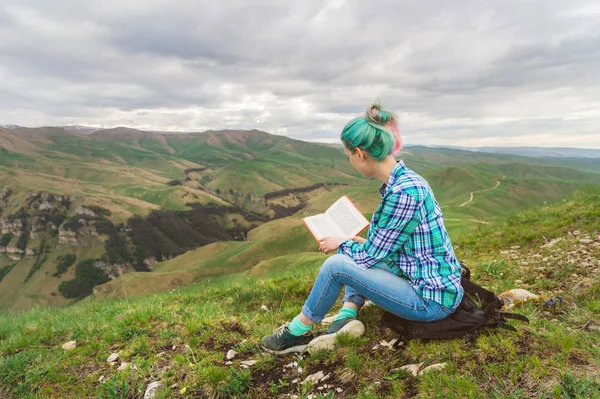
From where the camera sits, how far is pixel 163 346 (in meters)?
5.94

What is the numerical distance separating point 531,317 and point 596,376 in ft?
6.14

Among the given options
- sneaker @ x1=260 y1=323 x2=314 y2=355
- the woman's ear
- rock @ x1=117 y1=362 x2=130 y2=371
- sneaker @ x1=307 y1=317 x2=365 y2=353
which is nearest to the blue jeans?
sneaker @ x1=307 y1=317 x2=365 y2=353

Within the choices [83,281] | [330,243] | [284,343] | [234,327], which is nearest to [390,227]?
[330,243]

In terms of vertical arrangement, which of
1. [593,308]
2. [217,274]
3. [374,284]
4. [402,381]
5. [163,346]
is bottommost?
[217,274]

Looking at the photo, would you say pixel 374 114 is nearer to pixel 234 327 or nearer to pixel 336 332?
pixel 336 332

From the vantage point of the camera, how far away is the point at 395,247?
4324 mm

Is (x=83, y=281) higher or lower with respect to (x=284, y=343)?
lower

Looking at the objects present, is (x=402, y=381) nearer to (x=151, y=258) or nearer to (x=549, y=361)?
(x=549, y=361)

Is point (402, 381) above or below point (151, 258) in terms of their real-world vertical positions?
above

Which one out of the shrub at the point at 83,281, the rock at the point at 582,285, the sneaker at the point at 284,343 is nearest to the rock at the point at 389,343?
the sneaker at the point at 284,343

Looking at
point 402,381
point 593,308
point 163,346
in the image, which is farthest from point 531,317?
point 163,346

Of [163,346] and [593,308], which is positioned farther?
[163,346]

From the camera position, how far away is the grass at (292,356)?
146 inches

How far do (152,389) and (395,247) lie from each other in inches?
155
